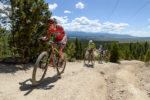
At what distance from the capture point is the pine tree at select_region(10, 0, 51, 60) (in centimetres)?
847

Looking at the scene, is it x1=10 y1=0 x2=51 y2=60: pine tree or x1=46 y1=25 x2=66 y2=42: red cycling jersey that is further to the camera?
→ x1=10 y1=0 x2=51 y2=60: pine tree

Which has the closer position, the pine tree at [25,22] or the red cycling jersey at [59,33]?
the red cycling jersey at [59,33]

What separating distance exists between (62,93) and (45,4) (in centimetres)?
728

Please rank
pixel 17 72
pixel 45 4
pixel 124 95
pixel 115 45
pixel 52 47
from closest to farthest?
1. pixel 124 95
2. pixel 52 47
3. pixel 17 72
4. pixel 45 4
5. pixel 115 45

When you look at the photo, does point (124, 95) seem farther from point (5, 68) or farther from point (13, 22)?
point (13, 22)

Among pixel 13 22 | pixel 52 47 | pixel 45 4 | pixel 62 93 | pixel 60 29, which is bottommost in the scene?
pixel 62 93

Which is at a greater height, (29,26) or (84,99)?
(29,26)

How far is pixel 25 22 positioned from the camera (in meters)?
8.73

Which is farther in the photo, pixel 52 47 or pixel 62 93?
pixel 52 47

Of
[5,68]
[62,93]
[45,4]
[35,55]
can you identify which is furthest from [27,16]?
[62,93]

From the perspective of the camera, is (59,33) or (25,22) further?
(25,22)

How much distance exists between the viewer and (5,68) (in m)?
7.92

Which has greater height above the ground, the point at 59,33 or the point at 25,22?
the point at 25,22

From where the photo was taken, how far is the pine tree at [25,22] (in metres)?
8.47
